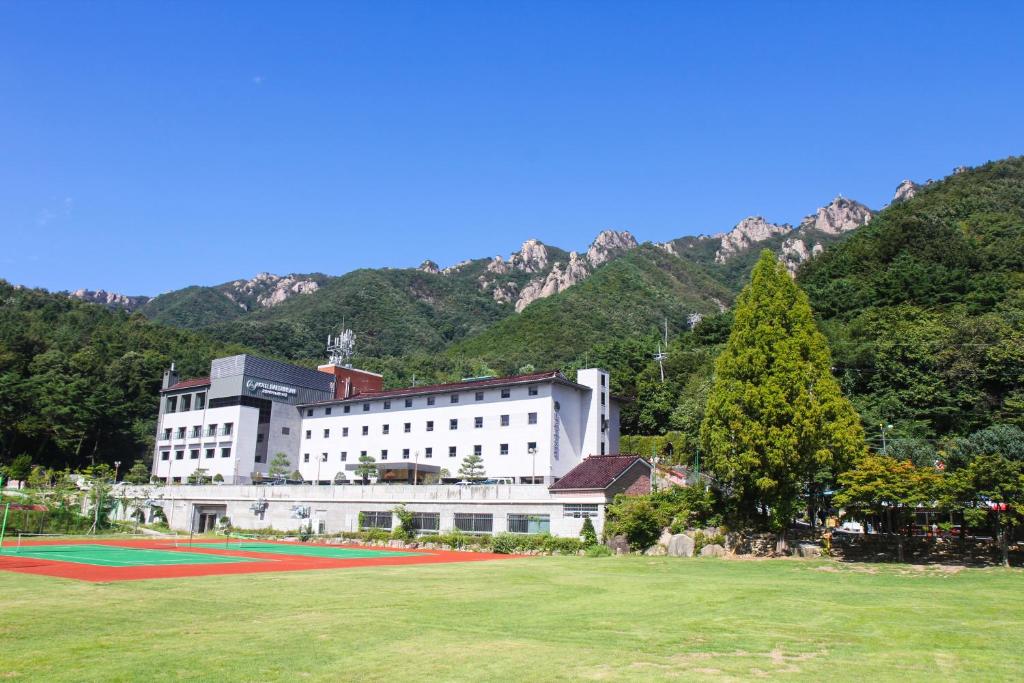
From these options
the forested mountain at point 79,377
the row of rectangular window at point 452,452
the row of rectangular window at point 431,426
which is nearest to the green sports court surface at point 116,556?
the row of rectangular window at point 452,452

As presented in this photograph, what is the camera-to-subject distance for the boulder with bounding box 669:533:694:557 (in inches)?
1334

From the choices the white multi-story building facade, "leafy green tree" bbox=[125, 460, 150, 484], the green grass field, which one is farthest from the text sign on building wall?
the green grass field

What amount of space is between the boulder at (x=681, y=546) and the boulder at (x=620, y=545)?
2339 mm

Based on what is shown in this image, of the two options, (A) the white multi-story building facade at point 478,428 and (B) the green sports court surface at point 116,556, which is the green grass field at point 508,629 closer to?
(B) the green sports court surface at point 116,556

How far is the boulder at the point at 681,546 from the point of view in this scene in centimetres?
3388

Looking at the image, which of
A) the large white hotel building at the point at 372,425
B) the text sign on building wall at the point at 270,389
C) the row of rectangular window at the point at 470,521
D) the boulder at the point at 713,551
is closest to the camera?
the boulder at the point at 713,551

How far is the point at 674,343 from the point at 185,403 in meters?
60.0

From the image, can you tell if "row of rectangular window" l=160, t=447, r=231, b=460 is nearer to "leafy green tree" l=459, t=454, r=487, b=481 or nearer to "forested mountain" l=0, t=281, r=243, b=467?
"forested mountain" l=0, t=281, r=243, b=467

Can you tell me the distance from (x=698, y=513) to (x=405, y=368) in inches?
3175

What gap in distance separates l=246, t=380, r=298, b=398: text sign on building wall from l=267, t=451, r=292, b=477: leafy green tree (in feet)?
19.8

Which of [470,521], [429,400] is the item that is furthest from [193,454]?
[470,521]

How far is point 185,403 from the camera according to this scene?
73.6 meters

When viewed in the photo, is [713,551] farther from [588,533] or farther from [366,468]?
[366,468]

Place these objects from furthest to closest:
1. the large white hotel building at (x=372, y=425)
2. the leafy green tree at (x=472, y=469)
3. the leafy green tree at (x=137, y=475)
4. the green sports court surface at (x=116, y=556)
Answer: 1. the leafy green tree at (x=137, y=475)
2. the large white hotel building at (x=372, y=425)
3. the leafy green tree at (x=472, y=469)
4. the green sports court surface at (x=116, y=556)
